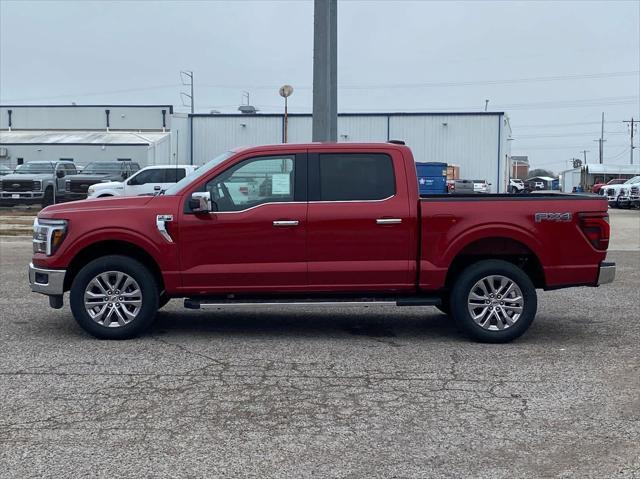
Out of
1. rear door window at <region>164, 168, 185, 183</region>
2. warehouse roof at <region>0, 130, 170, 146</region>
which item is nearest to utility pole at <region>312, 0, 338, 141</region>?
rear door window at <region>164, 168, 185, 183</region>

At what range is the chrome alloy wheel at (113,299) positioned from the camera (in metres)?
8.23

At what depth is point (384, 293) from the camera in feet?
27.6

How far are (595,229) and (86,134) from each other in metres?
54.7

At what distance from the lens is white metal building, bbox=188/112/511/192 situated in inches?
2025

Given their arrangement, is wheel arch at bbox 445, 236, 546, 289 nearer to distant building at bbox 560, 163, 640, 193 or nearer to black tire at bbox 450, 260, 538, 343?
black tire at bbox 450, 260, 538, 343

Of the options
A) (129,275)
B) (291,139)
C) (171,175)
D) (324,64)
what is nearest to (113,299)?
(129,275)

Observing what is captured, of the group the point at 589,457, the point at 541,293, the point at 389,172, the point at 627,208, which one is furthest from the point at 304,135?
the point at 589,457

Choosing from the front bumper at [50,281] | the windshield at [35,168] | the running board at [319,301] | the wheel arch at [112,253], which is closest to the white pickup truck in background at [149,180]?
the windshield at [35,168]

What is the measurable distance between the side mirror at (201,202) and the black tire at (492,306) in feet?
8.40

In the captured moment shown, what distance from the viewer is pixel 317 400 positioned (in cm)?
627

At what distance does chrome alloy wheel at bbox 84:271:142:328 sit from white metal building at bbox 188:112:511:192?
43.0m

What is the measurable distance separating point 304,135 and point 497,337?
4477cm

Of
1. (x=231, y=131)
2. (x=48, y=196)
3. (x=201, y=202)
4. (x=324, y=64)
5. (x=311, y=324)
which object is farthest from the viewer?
(x=231, y=131)

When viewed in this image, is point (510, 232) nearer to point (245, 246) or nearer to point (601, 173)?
point (245, 246)
